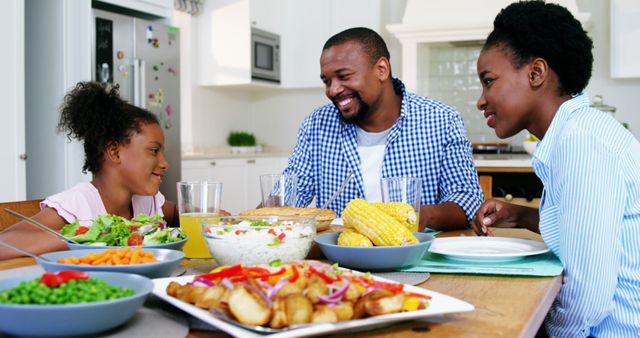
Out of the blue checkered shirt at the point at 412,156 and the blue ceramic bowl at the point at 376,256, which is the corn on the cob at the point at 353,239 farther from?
the blue checkered shirt at the point at 412,156

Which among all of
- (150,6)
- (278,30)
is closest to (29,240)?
(150,6)

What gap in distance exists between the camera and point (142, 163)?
1.93 metres

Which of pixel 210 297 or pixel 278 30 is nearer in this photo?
pixel 210 297

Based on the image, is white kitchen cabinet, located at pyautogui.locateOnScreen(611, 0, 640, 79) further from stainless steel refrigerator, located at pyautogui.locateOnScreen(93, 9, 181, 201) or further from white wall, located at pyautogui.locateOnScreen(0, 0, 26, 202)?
white wall, located at pyautogui.locateOnScreen(0, 0, 26, 202)

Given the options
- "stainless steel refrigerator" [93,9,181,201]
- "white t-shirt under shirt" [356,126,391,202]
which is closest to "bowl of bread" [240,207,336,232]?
"white t-shirt under shirt" [356,126,391,202]

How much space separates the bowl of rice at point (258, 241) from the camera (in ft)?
3.36

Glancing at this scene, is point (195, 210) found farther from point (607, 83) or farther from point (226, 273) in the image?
point (607, 83)

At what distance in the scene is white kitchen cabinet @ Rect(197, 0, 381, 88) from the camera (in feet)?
18.2

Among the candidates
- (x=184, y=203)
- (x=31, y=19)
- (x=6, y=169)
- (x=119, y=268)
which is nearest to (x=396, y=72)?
(x=31, y=19)

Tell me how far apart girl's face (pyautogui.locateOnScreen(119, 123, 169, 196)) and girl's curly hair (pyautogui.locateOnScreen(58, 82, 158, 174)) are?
0.08 ft

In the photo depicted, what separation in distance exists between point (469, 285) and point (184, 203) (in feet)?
1.85

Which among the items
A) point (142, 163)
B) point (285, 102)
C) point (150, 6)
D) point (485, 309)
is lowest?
point (485, 309)

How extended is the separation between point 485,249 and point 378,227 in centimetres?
35

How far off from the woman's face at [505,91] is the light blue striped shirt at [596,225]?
6.4 inches
